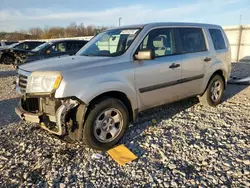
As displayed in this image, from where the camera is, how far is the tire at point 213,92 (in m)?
4.95

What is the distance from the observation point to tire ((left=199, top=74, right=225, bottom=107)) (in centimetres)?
495

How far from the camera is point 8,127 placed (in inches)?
164

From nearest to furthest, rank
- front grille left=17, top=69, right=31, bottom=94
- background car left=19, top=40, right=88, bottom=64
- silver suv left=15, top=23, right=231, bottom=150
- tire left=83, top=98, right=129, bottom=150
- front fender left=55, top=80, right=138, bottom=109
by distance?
front fender left=55, top=80, right=138, bottom=109
silver suv left=15, top=23, right=231, bottom=150
tire left=83, top=98, right=129, bottom=150
front grille left=17, top=69, right=31, bottom=94
background car left=19, top=40, right=88, bottom=64

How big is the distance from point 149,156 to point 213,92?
2775 millimetres

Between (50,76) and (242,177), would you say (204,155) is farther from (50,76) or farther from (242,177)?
(50,76)

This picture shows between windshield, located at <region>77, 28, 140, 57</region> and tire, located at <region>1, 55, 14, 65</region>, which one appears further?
tire, located at <region>1, 55, 14, 65</region>

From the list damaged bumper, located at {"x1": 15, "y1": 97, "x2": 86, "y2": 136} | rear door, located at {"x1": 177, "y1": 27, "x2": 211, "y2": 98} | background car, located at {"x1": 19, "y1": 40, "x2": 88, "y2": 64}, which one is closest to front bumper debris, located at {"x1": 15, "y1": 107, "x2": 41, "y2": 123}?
damaged bumper, located at {"x1": 15, "y1": 97, "x2": 86, "y2": 136}

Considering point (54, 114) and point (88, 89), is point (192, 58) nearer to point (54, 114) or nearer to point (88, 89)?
point (88, 89)

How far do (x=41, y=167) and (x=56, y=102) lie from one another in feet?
2.88

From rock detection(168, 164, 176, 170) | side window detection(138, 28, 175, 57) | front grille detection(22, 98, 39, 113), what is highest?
side window detection(138, 28, 175, 57)

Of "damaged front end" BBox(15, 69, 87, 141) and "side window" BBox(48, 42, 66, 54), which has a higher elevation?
"side window" BBox(48, 42, 66, 54)

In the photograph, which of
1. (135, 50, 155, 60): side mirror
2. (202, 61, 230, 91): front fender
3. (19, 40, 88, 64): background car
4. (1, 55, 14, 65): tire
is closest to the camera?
(135, 50, 155, 60): side mirror

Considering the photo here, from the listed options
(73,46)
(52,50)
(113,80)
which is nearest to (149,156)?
(113,80)

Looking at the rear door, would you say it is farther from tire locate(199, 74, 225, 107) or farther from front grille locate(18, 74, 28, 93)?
front grille locate(18, 74, 28, 93)
